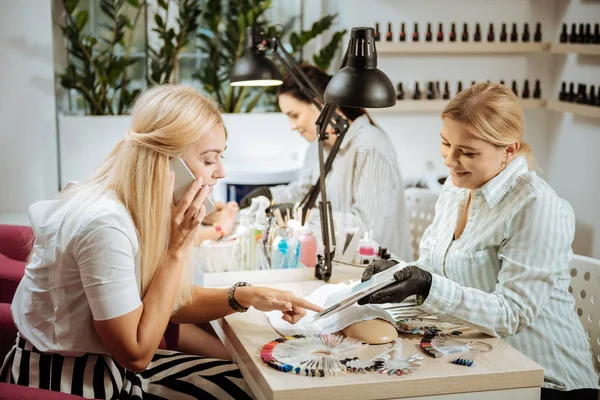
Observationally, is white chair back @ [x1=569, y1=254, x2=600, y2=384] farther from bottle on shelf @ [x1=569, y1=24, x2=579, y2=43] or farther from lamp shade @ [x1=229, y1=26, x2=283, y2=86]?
bottle on shelf @ [x1=569, y1=24, x2=579, y2=43]

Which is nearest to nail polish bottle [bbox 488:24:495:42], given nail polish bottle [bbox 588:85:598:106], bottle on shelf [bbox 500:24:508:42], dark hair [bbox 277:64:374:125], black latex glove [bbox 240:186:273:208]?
bottle on shelf [bbox 500:24:508:42]

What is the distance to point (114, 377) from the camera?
74.2 inches

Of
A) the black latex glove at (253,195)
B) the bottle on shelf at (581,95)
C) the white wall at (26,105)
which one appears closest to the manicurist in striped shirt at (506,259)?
the black latex glove at (253,195)

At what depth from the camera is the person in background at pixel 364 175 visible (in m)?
3.30

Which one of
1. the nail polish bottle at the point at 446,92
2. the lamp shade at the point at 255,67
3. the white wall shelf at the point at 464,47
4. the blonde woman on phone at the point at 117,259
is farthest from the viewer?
the nail polish bottle at the point at 446,92

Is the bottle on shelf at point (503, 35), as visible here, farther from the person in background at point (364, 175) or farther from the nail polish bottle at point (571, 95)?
the person in background at point (364, 175)

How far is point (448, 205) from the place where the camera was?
2428mm

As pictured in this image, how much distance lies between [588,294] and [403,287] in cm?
79

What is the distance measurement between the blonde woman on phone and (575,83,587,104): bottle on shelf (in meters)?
2.96

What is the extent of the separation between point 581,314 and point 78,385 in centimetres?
156

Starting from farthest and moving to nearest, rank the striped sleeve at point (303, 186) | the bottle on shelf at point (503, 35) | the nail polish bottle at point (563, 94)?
the bottle on shelf at point (503, 35)
the nail polish bottle at point (563, 94)
the striped sleeve at point (303, 186)

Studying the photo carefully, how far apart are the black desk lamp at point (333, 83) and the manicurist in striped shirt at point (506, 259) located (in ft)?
0.78

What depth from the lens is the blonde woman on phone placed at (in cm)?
177

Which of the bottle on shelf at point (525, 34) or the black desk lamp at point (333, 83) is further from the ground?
the bottle on shelf at point (525, 34)
